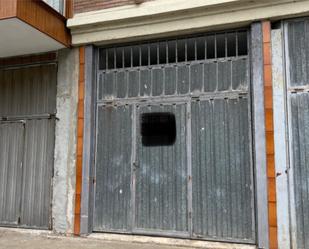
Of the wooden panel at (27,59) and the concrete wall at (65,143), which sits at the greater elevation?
the wooden panel at (27,59)

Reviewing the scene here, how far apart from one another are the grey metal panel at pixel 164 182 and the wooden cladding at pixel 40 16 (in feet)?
6.91

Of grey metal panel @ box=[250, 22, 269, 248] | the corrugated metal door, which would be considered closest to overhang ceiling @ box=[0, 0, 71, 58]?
grey metal panel @ box=[250, 22, 269, 248]

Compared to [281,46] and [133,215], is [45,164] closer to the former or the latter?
[133,215]

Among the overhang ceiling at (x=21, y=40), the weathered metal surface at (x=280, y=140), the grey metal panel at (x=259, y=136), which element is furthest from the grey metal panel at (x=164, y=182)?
the overhang ceiling at (x=21, y=40)

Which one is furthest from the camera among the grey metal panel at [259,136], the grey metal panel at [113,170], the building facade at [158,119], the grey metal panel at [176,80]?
the grey metal panel at [113,170]

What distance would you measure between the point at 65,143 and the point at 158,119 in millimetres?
1832

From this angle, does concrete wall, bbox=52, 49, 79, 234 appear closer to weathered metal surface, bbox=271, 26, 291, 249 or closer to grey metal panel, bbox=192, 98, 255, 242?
grey metal panel, bbox=192, 98, 255, 242

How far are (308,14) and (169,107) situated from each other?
102 inches

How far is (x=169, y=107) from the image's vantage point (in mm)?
6125

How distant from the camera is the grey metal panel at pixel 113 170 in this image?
6238 mm

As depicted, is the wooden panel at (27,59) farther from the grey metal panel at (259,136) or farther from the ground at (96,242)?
the grey metal panel at (259,136)

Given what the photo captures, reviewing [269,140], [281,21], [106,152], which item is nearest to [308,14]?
[281,21]

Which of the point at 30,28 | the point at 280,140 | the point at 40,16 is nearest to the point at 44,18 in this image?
the point at 40,16

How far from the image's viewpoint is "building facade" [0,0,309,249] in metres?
5.42
